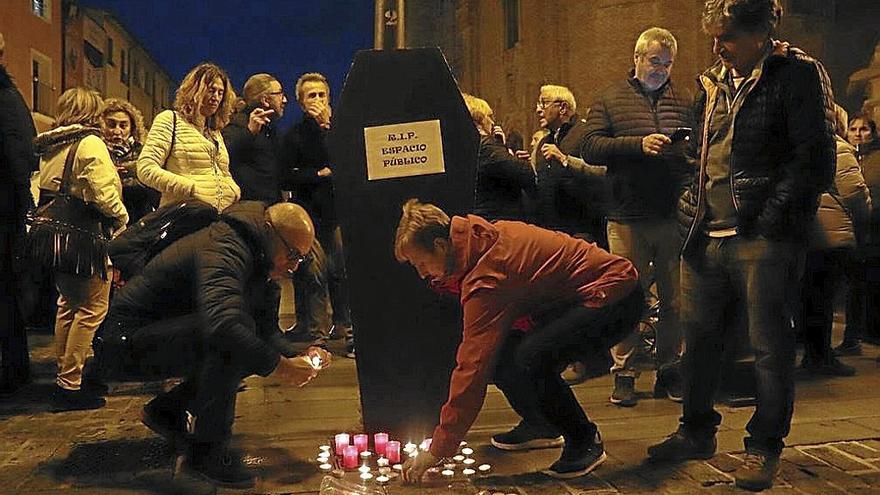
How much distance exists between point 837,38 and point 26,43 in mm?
24983

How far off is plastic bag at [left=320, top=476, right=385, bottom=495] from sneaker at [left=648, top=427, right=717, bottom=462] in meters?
1.38

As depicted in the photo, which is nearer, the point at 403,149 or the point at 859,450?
the point at 403,149

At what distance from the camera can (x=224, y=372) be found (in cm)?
404

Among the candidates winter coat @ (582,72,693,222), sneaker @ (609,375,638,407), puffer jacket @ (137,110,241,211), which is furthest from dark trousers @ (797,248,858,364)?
puffer jacket @ (137,110,241,211)

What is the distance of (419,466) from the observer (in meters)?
3.85

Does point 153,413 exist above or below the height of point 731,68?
below

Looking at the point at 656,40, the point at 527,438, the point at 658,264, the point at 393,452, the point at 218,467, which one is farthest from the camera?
the point at 658,264

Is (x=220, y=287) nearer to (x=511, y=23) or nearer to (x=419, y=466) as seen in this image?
(x=419, y=466)

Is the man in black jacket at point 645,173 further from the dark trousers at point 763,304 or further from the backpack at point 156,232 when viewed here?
the backpack at point 156,232

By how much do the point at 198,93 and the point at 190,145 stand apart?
0.30 metres

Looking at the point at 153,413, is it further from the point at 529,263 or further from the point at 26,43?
the point at 26,43

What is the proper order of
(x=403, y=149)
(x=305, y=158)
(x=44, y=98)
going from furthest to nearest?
(x=44, y=98)
(x=305, y=158)
(x=403, y=149)

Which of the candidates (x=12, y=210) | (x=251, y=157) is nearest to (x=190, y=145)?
(x=12, y=210)

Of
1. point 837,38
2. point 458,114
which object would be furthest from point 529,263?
point 837,38
